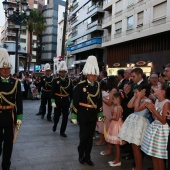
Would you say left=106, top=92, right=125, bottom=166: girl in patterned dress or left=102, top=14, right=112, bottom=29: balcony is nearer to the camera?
left=106, top=92, right=125, bottom=166: girl in patterned dress

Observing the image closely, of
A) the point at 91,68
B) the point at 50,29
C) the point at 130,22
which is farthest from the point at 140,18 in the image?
the point at 50,29

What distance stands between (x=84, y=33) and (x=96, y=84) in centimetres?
4178

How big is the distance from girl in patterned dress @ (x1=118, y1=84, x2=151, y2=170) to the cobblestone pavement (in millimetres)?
622

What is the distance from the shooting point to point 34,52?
92438 mm

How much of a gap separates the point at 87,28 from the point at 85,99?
40.9 meters

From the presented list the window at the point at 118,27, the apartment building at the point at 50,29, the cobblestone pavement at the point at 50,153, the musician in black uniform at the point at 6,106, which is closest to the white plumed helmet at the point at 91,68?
the musician in black uniform at the point at 6,106

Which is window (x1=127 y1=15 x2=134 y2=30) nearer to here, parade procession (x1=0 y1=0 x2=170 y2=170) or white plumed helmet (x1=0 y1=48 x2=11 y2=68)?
parade procession (x1=0 y1=0 x2=170 y2=170)

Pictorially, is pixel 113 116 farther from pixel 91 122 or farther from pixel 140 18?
pixel 140 18

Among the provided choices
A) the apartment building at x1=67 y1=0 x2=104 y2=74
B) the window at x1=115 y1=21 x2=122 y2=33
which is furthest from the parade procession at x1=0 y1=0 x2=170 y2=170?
the apartment building at x1=67 y1=0 x2=104 y2=74

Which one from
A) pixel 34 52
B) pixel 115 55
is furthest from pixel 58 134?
pixel 34 52

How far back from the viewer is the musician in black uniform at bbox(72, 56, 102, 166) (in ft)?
17.7

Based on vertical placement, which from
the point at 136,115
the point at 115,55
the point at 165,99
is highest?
the point at 115,55

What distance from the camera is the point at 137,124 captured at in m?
4.87

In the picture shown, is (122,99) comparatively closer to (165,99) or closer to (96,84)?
(96,84)
